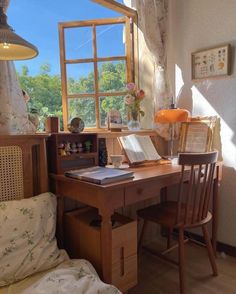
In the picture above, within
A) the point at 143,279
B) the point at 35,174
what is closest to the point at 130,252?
the point at 143,279

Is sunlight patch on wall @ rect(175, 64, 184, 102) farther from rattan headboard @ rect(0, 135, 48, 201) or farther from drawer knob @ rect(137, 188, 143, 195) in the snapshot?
rattan headboard @ rect(0, 135, 48, 201)

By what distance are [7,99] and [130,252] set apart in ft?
3.70

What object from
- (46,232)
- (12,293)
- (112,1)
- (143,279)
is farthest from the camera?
(112,1)

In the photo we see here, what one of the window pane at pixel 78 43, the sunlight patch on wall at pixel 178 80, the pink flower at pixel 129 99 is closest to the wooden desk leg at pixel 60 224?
the pink flower at pixel 129 99

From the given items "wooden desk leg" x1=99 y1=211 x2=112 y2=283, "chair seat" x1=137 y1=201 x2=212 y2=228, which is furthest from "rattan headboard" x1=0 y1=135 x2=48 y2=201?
"chair seat" x1=137 y1=201 x2=212 y2=228

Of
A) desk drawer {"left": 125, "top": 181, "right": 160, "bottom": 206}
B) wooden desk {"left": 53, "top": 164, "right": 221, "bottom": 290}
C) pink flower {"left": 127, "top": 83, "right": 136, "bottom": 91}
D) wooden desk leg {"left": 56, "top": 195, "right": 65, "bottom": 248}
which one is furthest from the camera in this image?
pink flower {"left": 127, "top": 83, "right": 136, "bottom": 91}

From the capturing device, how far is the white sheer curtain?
1437mm

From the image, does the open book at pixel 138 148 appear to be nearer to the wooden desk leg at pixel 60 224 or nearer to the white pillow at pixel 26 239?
the wooden desk leg at pixel 60 224

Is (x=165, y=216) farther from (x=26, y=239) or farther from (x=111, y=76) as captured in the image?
(x=111, y=76)

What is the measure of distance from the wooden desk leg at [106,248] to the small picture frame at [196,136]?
46.7 inches

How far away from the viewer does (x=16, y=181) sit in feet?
4.89

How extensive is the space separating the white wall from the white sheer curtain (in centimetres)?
148

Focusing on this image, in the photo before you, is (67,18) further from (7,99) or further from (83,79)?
(7,99)

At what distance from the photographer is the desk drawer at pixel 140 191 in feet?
4.69
